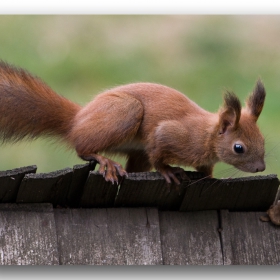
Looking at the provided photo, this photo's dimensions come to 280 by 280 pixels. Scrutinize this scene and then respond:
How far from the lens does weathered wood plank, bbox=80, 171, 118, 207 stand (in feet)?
6.86

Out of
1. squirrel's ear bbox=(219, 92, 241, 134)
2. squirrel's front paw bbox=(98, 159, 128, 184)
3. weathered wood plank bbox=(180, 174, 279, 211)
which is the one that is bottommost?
weathered wood plank bbox=(180, 174, 279, 211)

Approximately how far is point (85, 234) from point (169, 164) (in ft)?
1.39

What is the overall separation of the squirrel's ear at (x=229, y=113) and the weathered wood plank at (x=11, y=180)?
26.6 inches

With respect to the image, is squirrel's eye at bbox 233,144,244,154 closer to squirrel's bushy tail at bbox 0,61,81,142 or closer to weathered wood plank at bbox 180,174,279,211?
weathered wood plank at bbox 180,174,279,211

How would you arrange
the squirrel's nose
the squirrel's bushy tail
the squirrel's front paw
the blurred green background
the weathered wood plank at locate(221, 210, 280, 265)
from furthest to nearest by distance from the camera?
the blurred green background → the squirrel's bushy tail → the squirrel's nose → the weathered wood plank at locate(221, 210, 280, 265) → the squirrel's front paw

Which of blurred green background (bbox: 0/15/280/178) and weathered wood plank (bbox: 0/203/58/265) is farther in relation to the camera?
blurred green background (bbox: 0/15/280/178)

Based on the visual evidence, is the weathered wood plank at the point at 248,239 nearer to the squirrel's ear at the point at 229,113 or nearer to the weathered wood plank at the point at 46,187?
the squirrel's ear at the point at 229,113

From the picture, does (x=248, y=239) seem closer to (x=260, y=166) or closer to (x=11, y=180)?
(x=260, y=166)

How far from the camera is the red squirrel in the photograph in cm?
238

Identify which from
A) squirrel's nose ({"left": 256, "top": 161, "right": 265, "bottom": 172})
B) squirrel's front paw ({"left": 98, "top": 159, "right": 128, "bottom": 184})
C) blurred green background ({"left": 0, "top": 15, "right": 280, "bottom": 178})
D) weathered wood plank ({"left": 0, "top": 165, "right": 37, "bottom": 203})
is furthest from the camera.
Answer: blurred green background ({"left": 0, "top": 15, "right": 280, "bottom": 178})

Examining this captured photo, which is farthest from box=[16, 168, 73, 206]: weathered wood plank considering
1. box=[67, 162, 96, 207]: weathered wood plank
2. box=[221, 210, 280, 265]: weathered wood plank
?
box=[221, 210, 280, 265]: weathered wood plank

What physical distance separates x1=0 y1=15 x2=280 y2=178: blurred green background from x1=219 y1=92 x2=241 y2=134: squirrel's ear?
63 centimetres

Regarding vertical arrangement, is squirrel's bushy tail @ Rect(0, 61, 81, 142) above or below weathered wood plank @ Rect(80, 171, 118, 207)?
above
